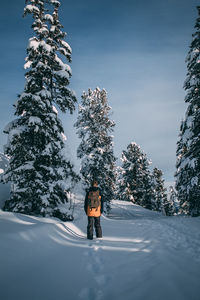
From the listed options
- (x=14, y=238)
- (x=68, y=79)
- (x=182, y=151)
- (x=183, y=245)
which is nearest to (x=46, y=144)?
(x=68, y=79)

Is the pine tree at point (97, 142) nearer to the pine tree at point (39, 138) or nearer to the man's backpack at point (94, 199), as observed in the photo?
the pine tree at point (39, 138)

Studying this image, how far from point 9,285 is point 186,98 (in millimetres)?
12931

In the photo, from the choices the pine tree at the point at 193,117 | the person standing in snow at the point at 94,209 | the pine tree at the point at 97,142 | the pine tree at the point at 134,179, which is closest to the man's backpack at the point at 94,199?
the person standing in snow at the point at 94,209

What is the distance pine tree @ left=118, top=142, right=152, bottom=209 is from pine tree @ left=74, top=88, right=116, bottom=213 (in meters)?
13.3

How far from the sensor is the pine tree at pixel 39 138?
25.2 ft

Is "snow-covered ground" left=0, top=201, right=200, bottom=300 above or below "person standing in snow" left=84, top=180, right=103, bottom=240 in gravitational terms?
below

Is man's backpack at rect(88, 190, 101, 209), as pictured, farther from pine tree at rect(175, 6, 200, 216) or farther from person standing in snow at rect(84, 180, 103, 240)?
pine tree at rect(175, 6, 200, 216)

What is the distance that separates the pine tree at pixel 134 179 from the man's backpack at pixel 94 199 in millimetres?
24802

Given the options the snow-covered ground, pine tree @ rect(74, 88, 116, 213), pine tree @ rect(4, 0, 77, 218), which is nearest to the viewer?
the snow-covered ground

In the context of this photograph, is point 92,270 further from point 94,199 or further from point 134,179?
point 134,179

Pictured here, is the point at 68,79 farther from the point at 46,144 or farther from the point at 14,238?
the point at 14,238

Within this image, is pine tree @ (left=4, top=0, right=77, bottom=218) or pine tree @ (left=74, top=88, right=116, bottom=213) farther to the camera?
pine tree @ (left=74, top=88, right=116, bottom=213)

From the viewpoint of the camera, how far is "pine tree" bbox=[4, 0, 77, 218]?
7.69 metres

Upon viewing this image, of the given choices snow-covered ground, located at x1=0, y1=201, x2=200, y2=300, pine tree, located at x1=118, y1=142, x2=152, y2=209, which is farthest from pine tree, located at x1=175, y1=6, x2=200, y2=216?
pine tree, located at x1=118, y1=142, x2=152, y2=209
